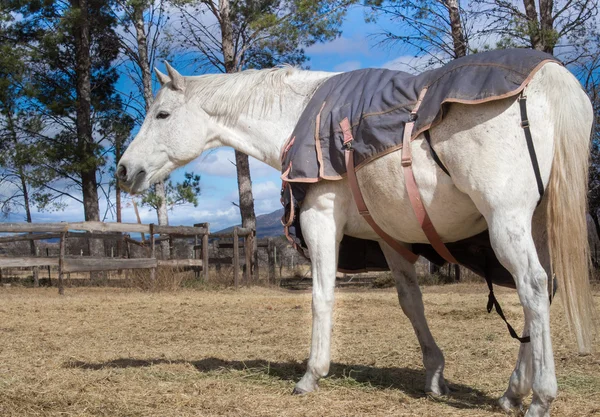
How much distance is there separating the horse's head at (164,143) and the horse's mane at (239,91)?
0.10m

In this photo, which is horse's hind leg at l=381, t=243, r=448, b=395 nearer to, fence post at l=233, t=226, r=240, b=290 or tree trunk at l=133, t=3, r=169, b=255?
fence post at l=233, t=226, r=240, b=290

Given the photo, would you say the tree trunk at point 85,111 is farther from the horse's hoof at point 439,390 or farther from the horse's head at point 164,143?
the horse's hoof at point 439,390

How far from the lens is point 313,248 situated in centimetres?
374

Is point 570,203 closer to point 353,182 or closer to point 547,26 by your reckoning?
point 353,182

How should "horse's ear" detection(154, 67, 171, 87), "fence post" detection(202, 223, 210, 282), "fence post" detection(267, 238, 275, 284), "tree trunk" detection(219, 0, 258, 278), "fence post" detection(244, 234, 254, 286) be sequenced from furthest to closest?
"tree trunk" detection(219, 0, 258, 278) < "fence post" detection(267, 238, 275, 284) < "fence post" detection(244, 234, 254, 286) < "fence post" detection(202, 223, 210, 282) < "horse's ear" detection(154, 67, 171, 87)

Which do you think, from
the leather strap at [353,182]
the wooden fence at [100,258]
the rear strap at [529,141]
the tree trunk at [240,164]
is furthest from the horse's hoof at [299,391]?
the tree trunk at [240,164]

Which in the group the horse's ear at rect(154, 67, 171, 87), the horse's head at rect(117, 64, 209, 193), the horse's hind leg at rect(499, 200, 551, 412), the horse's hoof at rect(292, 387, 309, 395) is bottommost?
the horse's hoof at rect(292, 387, 309, 395)

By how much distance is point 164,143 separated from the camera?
14.5ft

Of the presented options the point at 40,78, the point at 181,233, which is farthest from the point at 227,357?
the point at 40,78

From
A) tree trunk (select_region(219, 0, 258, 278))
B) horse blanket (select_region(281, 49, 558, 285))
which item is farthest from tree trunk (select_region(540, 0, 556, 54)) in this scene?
horse blanket (select_region(281, 49, 558, 285))

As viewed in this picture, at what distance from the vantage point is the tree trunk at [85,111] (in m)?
19.1

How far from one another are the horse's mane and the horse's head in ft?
0.32

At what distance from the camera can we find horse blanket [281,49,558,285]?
3.02 m

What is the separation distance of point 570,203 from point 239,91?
2.37 metres
